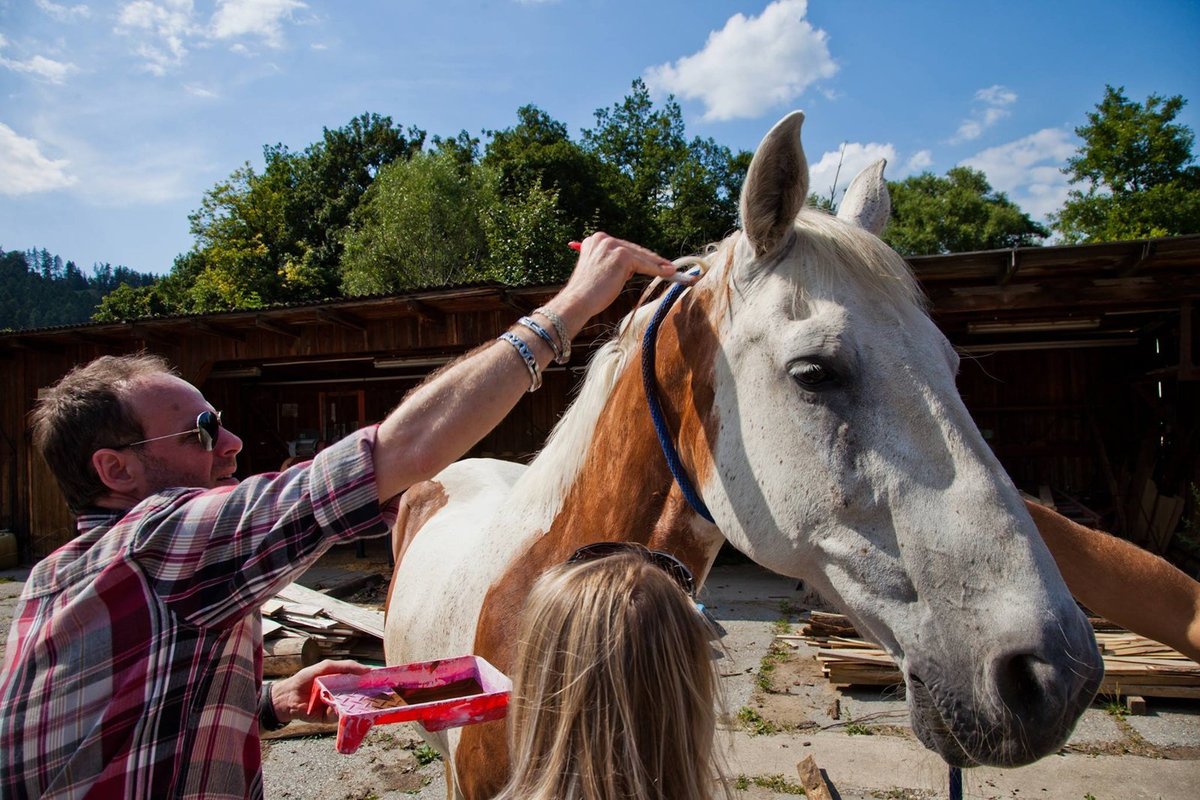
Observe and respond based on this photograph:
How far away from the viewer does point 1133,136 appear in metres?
26.5

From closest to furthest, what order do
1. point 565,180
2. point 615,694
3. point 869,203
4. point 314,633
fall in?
point 615,694, point 869,203, point 314,633, point 565,180

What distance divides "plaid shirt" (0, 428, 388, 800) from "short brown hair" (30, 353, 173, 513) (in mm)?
183

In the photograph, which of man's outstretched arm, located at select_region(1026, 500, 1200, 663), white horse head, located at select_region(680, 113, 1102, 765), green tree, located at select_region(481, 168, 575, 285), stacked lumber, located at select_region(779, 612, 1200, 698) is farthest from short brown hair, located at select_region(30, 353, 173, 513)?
green tree, located at select_region(481, 168, 575, 285)

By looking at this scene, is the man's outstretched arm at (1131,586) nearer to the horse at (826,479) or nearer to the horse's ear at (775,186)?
the horse at (826,479)

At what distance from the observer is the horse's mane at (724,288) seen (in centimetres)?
131

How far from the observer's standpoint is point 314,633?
6.09 m

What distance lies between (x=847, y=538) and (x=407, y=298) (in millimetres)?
7645

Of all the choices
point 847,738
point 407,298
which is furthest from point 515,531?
point 407,298

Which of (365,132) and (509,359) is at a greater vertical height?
(365,132)

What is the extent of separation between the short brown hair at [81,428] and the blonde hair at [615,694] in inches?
34.1

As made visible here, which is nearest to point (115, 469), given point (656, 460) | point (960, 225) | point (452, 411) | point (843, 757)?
point (452, 411)

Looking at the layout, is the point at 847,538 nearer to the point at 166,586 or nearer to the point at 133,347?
the point at 166,586

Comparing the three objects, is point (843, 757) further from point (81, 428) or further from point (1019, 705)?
point (81, 428)

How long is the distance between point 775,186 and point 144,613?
1355mm
